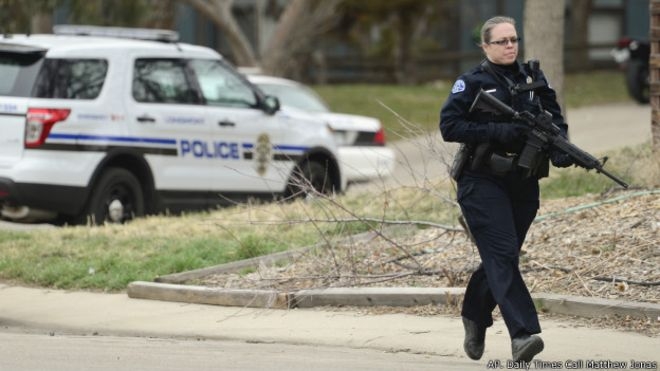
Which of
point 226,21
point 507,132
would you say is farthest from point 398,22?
point 507,132

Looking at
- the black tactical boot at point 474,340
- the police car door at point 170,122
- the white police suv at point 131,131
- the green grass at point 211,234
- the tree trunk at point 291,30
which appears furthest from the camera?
the tree trunk at point 291,30

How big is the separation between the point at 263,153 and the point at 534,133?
7.92 m

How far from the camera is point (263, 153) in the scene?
1467cm

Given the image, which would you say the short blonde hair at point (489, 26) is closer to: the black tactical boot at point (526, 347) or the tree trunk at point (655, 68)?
the black tactical boot at point (526, 347)

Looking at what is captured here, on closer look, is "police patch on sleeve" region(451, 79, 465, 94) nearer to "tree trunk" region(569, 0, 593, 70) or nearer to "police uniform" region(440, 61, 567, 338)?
"police uniform" region(440, 61, 567, 338)

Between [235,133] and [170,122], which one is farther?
[235,133]

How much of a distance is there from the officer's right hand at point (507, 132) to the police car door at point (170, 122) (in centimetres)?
702

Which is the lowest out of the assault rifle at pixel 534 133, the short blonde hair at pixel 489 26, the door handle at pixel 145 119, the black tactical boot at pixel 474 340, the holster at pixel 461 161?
the black tactical boot at pixel 474 340

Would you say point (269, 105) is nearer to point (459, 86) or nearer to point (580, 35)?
point (459, 86)

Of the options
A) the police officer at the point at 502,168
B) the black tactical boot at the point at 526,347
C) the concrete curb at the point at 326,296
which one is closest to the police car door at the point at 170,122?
the concrete curb at the point at 326,296

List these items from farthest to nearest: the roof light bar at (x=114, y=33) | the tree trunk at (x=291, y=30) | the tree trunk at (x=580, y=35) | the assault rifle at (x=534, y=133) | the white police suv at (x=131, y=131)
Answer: the tree trunk at (x=580, y=35) → the tree trunk at (x=291, y=30) → the roof light bar at (x=114, y=33) → the white police suv at (x=131, y=131) → the assault rifle at (x=534, y=133)

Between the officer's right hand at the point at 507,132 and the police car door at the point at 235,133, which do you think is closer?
the officer's right hand at the point at 507,132

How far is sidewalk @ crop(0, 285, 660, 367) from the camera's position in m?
7.81

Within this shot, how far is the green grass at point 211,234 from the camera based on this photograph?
35.9 ft
